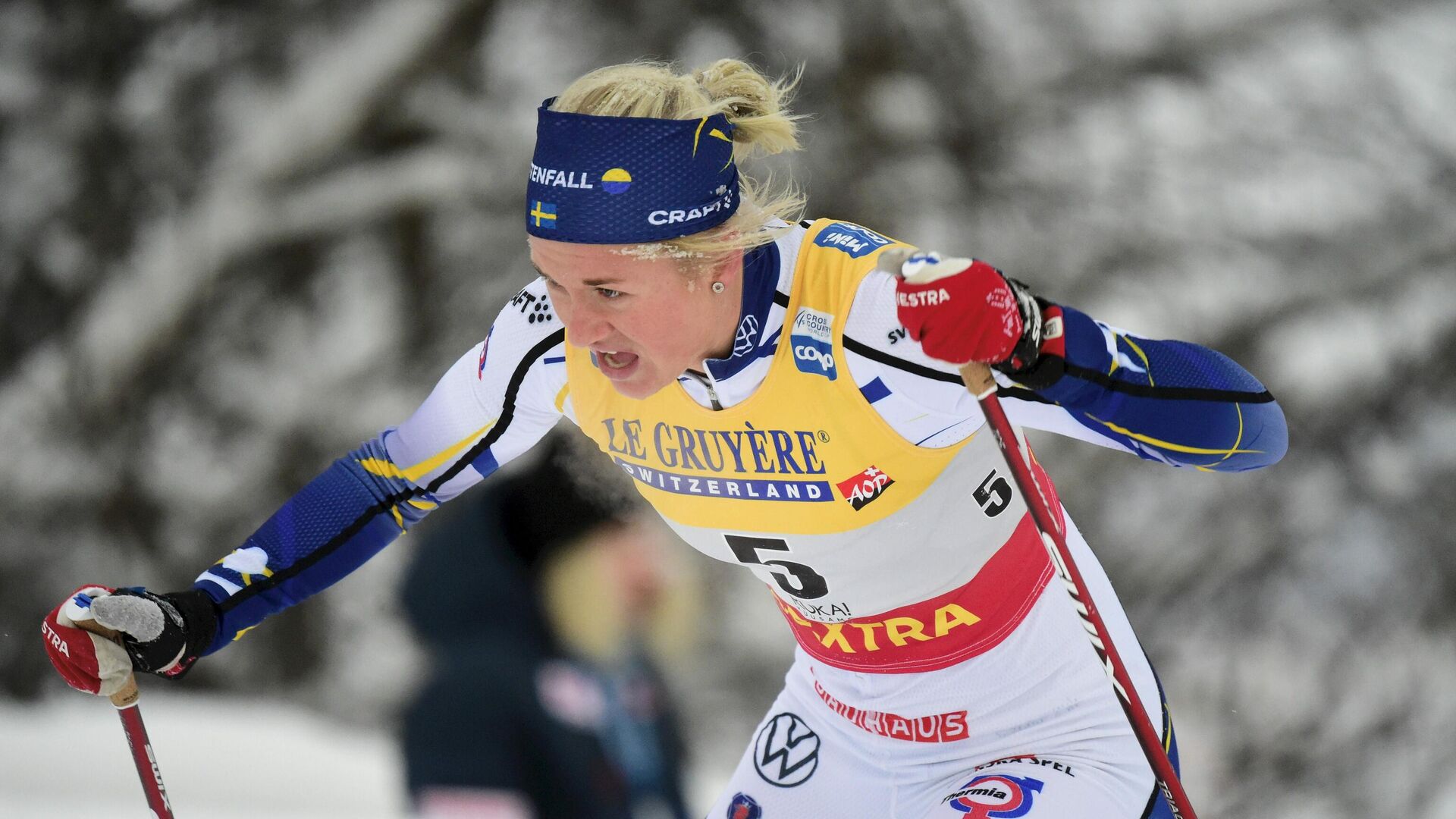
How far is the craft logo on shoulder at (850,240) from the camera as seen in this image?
1583mm

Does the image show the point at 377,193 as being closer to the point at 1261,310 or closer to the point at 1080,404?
the point at 1261,310

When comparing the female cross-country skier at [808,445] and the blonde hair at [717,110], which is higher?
the blonde hair at [717,110]

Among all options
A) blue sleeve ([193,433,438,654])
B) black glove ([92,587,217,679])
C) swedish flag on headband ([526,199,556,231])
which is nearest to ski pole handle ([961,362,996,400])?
swedish flag on headband ([526,199,556,231])

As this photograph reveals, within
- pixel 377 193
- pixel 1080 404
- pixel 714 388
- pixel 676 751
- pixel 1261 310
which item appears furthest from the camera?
pixel 377 193

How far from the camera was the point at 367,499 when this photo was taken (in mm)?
1866

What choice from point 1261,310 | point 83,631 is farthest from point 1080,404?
point 1261,310

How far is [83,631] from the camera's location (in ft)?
5.48

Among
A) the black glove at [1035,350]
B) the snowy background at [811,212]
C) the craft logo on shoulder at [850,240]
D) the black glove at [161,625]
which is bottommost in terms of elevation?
the black glove at [161,625]

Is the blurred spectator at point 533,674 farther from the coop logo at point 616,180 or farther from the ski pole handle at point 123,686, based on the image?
the coop logo at point 616,180

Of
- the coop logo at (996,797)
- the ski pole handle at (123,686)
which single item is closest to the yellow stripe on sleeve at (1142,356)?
the coop logo at (996,797)

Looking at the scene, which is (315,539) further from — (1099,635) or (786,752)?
(1099,635)

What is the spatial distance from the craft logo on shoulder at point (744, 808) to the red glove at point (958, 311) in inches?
32.6

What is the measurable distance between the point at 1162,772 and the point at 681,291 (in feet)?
2.81

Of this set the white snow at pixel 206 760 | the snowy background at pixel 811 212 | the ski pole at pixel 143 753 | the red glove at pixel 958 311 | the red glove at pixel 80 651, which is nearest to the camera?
the red glove at pixel 958 311
